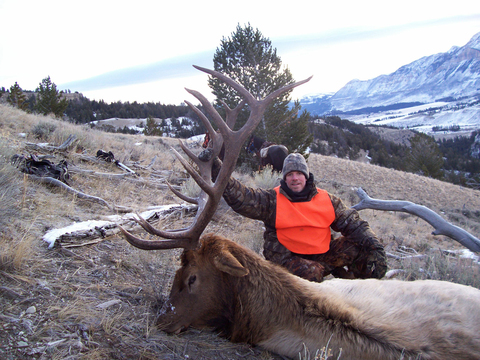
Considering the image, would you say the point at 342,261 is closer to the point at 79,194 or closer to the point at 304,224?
the point at 304,224

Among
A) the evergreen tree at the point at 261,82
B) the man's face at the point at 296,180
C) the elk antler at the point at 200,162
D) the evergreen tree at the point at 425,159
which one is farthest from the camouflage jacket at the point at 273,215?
the evergreen tree at the point at 425,159

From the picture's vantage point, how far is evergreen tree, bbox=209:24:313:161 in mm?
15695

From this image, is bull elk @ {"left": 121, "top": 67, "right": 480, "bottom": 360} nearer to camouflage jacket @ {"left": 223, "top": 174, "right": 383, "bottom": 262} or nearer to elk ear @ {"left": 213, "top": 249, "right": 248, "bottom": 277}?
elk ear @ {"left": 213, "top": 249, "right": 248, "bottom": 277}

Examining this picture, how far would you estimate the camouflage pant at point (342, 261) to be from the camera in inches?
145

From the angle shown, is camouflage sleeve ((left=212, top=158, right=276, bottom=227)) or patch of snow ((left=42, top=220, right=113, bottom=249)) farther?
camouflage sleeve ((left=212, top=158, right=276, bottom=227))

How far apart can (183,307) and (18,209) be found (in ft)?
7.90

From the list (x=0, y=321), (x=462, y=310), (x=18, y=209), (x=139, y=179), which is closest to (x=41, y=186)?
(x=18, y=209)

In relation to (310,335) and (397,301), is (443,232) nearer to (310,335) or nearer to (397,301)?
(397,301)

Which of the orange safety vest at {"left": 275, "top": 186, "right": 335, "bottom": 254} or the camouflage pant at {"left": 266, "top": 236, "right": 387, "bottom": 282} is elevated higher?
the orange safety vest at {"left": 275, "top": 186, "right": 335, "bottom": 254}

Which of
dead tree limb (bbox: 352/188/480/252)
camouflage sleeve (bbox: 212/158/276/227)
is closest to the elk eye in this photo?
camouflage sleeve (bbox: 212/158/276/227)

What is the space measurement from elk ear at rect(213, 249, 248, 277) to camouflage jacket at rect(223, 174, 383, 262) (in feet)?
3.89

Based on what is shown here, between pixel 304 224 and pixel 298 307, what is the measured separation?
1.47 meters

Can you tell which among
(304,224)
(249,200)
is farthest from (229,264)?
(304,224)

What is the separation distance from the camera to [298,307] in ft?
8.21
